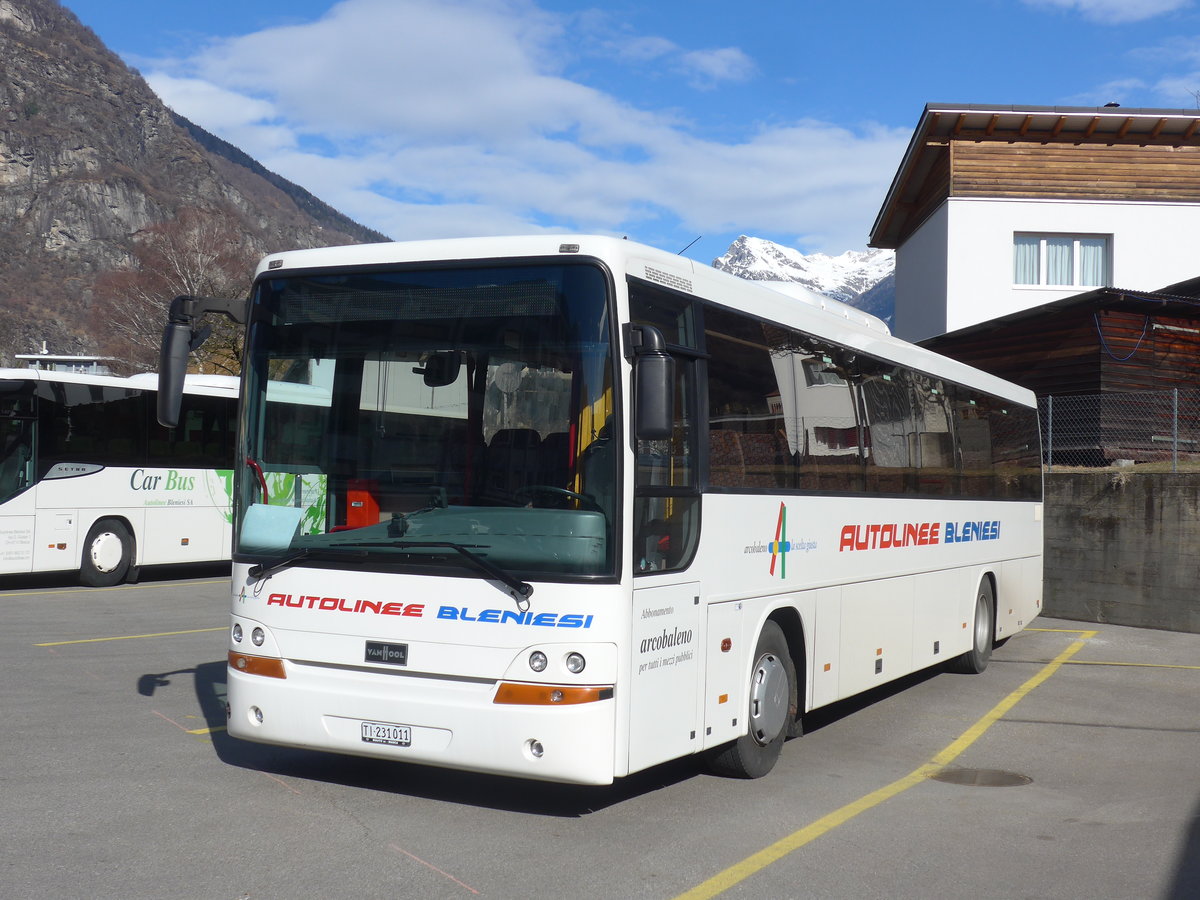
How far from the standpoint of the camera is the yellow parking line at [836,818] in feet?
17.6

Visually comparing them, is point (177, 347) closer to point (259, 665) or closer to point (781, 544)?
point (259, 665)

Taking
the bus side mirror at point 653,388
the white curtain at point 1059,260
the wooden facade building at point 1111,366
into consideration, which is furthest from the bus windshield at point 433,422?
the white curtain at point 1059,260

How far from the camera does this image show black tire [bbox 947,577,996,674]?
40.7 feet

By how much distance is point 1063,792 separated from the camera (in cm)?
753

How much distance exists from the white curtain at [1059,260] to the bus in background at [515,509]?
24.6m

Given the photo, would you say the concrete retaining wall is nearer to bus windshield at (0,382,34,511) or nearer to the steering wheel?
the steering wheel

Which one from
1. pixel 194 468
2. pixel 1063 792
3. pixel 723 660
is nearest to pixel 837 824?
pixel 723 660

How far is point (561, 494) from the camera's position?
6082mm

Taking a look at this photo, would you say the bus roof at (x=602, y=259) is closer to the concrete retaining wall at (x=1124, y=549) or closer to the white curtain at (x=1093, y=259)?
the concrete retaining wall at (x=1124, y=549)

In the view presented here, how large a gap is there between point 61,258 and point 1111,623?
108595 millimetres

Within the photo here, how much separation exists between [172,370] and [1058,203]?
2727 cm

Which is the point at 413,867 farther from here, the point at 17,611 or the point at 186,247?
the point at 186,247

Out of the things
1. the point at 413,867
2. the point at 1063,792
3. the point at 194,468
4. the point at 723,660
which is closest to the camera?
the point at 413,867

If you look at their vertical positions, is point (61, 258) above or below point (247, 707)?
above
